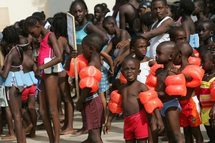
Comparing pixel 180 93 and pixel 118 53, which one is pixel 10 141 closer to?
pixel 118 53

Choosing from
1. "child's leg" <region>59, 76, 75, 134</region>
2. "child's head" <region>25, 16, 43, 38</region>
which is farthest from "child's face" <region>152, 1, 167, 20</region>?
"child's leg" <region>59, 76, 75, 134</region>

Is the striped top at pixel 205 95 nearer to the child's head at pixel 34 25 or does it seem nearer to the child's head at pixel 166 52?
the child's head at pixel 166 52

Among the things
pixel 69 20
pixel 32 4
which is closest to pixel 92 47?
pixel 69 20

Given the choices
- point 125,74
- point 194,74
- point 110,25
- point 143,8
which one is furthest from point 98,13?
point 125,74

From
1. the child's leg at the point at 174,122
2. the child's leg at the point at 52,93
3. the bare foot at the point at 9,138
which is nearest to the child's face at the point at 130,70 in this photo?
the child's leg at the point at 174,122

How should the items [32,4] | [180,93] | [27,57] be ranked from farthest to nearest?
[32,4]
[27,57]
[180,93]

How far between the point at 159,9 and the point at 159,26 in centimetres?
23

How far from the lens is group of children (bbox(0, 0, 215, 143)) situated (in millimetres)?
7055

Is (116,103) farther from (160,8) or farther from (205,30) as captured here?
(205,30)

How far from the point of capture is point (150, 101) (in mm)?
6793

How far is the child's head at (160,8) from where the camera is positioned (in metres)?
8.38

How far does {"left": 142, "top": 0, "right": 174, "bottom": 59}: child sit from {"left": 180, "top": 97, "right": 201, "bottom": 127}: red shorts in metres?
1.04

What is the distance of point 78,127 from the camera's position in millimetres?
10164

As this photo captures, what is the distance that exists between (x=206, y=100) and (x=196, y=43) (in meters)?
1.53
